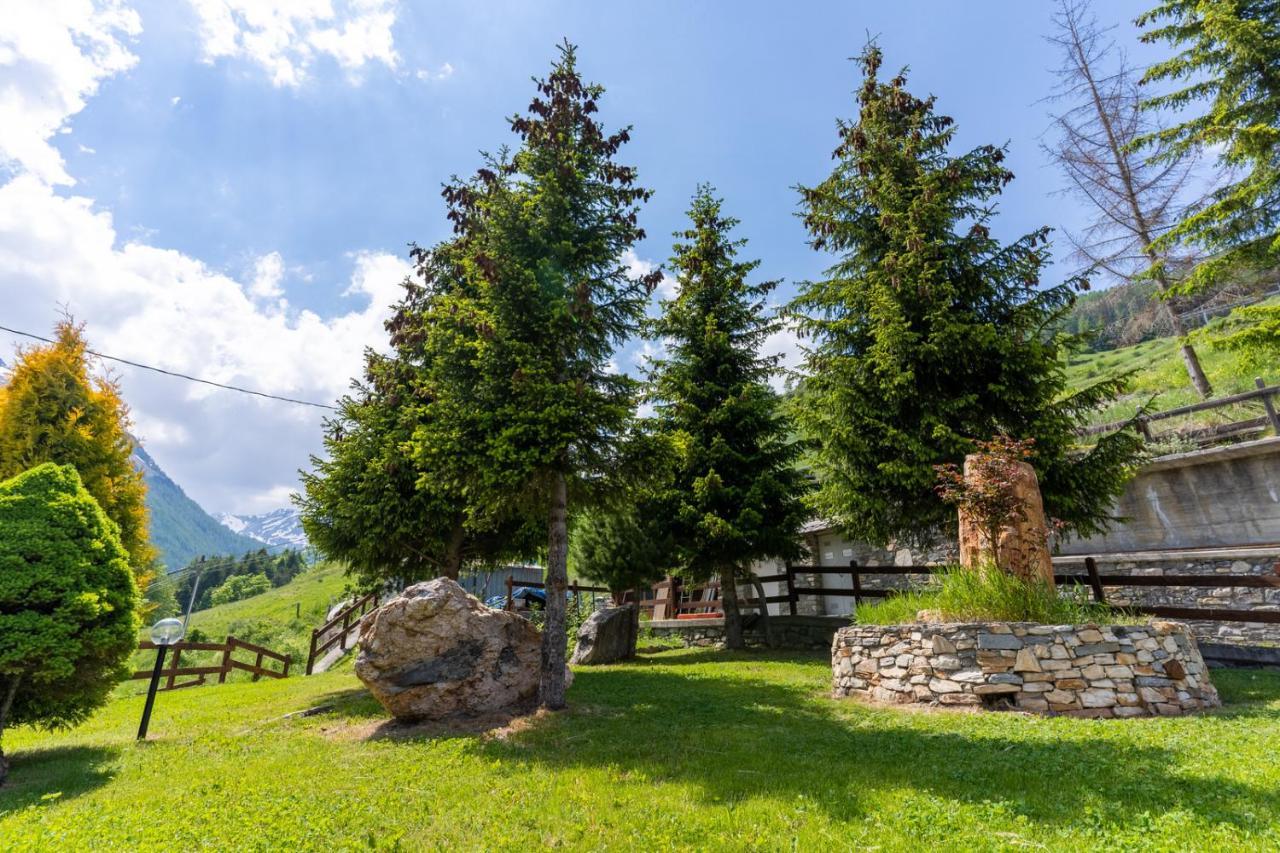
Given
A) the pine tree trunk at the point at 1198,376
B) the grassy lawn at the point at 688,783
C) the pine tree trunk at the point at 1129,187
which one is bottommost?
the grassy lawn at the point at 688,783

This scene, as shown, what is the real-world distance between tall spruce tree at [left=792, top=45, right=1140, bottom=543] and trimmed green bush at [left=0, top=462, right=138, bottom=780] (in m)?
11.8

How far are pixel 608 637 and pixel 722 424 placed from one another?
6.15 m

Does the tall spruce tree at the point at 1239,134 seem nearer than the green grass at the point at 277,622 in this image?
Yes

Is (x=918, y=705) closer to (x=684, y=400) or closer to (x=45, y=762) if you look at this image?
(x=684, y=400)

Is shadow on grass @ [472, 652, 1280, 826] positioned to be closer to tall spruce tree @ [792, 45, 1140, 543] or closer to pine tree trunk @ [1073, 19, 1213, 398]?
tall spruce tree @ [792, 45, 1140, 543]

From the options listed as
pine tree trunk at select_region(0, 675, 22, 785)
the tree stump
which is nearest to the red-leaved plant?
the tree stump

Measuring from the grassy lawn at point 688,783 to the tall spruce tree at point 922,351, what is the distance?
4318 millimetres

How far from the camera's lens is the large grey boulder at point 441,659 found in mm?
7766

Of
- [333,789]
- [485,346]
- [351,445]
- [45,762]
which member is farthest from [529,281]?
[45,762]

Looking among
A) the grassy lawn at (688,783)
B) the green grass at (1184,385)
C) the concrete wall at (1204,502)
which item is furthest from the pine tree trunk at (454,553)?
the concrete wall at (1204,502)

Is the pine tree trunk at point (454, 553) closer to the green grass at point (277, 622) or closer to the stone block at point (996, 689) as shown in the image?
the green grass at point (277, 622)

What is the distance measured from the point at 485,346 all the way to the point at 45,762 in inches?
298

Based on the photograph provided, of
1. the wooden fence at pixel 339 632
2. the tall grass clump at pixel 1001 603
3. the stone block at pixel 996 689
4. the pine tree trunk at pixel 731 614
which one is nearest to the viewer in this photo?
the stone block at pixel 996 689

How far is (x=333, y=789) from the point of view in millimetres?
5129
